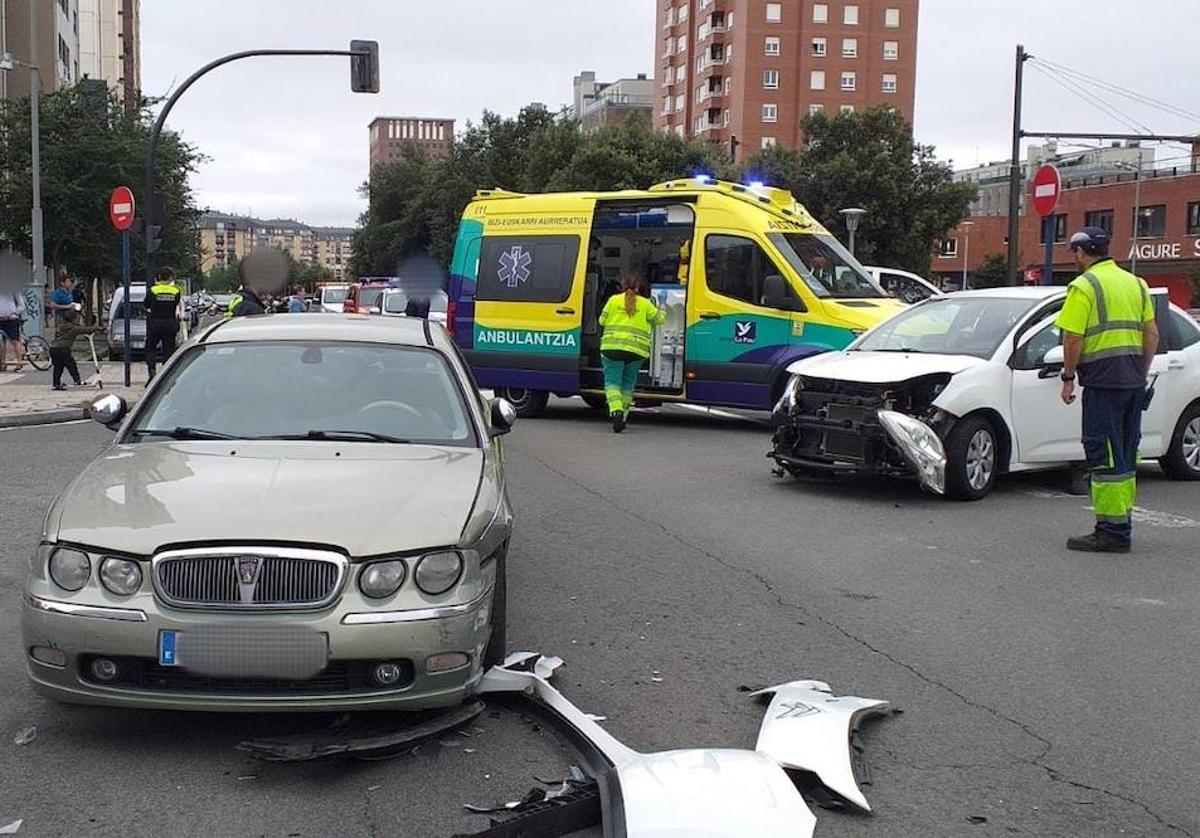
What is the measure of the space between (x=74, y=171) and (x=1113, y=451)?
3427 centimetres

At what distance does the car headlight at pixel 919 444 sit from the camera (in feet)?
31.2

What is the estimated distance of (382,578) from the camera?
4293 mm

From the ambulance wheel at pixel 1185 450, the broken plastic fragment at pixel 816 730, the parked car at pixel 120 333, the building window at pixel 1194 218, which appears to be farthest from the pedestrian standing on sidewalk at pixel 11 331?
the building window at pixel 1194 218

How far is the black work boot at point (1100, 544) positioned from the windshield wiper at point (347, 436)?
4742 mm

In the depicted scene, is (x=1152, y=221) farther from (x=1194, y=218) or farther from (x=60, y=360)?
(x=60, y=360)

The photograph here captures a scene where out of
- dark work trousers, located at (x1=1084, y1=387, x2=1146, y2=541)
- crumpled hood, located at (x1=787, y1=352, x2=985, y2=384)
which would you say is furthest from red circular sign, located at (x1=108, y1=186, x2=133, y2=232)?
dark work trousers, located at (x1=1084, y1=387, x2=1146, y2=541)

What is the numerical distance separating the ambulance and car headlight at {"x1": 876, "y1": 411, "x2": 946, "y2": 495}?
4.54 metres

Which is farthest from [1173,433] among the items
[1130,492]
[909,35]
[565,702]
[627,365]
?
[909,35]

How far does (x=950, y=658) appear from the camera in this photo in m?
5.76

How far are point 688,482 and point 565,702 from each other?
6.29 metres

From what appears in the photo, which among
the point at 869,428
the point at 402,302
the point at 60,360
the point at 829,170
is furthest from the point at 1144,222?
the point at 869,428

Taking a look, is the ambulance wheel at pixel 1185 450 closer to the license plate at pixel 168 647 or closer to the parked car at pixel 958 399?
the parked car at pixel 958 399

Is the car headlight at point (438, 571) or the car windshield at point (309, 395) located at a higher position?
the car windshield at point (309, 395)

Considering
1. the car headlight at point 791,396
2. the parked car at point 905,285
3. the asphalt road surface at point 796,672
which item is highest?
the parked car at point 905,285
